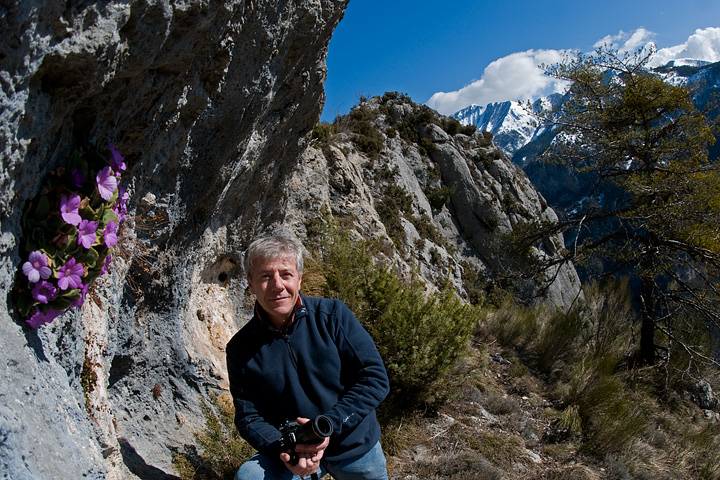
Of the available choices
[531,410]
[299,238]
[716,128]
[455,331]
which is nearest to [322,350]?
[455,331]

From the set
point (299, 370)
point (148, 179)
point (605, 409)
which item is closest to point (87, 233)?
point (148, 179)

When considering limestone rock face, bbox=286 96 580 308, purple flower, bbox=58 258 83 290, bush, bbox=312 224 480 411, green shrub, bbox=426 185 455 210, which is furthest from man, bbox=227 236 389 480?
green shrub, bbox=426 185 455 210

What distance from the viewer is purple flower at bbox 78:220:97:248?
4.98ft

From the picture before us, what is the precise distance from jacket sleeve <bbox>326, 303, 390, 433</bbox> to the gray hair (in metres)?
0.35

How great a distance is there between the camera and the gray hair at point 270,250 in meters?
2.00

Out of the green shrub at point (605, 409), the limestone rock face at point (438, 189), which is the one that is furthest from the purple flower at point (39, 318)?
the limestone rock face at point (438, 189)

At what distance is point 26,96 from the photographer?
128 centimetres

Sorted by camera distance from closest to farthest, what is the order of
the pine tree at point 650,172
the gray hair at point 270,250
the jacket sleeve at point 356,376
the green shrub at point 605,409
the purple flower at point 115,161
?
the purple flower at point 115,161 → the jacket sleeve at point 356,376 → the gray hair at point 270,250 → the green shrub at point 605,409 → the pine tree at point 650,172

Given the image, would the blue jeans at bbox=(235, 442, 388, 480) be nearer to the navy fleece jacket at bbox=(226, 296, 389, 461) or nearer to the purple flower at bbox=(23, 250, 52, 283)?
the navy fleece jacket at bbox=(226, 296, 389, 461)

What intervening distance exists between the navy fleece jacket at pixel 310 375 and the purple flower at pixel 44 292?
745 mm

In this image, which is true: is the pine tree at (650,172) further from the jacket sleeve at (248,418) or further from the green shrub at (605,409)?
the jacket sleeve at (248,418)

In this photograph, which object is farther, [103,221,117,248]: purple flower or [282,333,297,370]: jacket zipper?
[282,333,297,370]: jacket zipper

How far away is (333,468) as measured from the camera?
1.99m

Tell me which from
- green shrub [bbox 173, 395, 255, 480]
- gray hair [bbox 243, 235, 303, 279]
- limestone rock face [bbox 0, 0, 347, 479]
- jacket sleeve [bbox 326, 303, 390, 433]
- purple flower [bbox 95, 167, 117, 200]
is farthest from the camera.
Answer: green shrub [bbox 173, 395, 255, 480]
